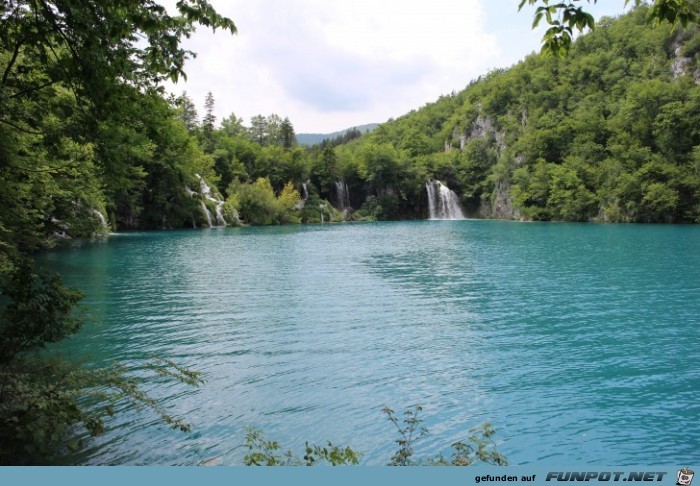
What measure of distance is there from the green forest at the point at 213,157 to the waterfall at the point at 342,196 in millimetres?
326

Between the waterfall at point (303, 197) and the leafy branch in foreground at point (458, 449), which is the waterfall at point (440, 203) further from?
the leafy branch in foreground at point (458, 449)

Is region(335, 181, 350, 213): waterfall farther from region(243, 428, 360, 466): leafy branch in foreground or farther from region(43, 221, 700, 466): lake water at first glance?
region(243, 428, 360, 466): leafy branch in foreground

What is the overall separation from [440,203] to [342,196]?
1789 centimetres

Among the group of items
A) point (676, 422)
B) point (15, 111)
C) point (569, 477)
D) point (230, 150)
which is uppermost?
point (230, 150)

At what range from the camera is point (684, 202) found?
5806cm

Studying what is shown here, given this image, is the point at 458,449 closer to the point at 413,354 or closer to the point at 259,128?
the point at 413,354

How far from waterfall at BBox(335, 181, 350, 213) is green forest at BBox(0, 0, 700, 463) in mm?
326

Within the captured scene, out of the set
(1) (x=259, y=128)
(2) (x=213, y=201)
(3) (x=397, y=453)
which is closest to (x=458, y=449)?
(3) (x=397, y=453)

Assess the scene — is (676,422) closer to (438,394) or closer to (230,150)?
(438,394)

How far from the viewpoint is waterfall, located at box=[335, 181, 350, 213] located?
90.1 m

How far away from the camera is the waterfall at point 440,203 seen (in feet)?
292

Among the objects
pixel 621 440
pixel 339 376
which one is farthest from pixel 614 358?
pixel 339 376

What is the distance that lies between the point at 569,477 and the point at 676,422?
13.8ft

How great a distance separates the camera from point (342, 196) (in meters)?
91.0
